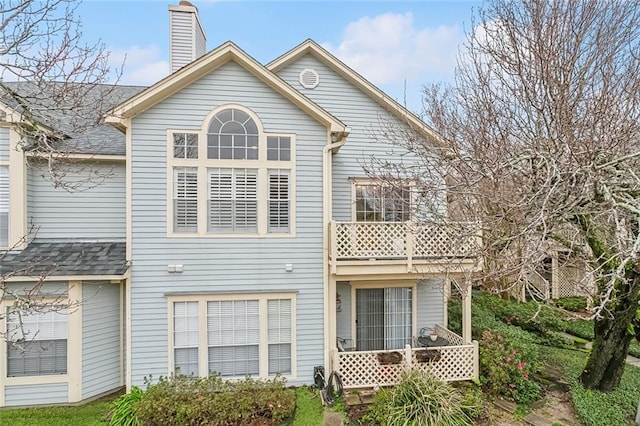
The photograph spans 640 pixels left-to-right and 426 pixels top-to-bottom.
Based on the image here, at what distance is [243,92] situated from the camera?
8.73 meters

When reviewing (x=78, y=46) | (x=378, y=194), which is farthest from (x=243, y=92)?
(x=378, y=194)

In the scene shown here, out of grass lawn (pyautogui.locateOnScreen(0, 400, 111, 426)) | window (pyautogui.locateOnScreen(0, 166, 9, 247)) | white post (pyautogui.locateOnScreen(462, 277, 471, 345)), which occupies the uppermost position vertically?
window (pyautogui.locateOnScreen(0, 166, 9, 247))

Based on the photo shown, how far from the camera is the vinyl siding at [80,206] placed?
888 centimetres

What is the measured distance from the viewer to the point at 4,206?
8.44m

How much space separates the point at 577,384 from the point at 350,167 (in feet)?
27.0

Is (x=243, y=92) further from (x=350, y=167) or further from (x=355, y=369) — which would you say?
(x=355, y=369)

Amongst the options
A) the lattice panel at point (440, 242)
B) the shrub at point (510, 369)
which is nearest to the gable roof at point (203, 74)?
the lattice panel at point (440, 242)

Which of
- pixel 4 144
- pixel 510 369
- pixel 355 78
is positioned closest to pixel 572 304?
pixel 510 369

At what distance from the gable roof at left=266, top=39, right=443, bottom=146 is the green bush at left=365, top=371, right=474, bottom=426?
6736mm

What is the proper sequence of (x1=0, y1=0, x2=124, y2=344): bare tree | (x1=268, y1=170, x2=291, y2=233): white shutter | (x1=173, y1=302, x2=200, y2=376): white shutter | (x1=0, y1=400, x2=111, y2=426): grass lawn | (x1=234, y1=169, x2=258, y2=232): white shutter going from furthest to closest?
(x1=268, y1=170, x2=291, y2=233): white shutter
(x1=234, y1=169, x2=258, y2=232): white shutter
(x1=173, y1=302, x2=200, y2=376): white shutter
(x1=0, y1=400, x2=111, y2=426): grass lawn
(x1=0, y1=0, x2=124, y2=344): bare tree

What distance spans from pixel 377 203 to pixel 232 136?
187 inches

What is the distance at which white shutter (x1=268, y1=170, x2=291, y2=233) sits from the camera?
8797mm

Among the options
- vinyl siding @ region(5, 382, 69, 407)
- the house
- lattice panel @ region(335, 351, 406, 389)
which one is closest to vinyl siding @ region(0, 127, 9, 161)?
the house

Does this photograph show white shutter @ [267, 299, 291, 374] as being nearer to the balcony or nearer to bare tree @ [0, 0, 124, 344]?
the balcony
